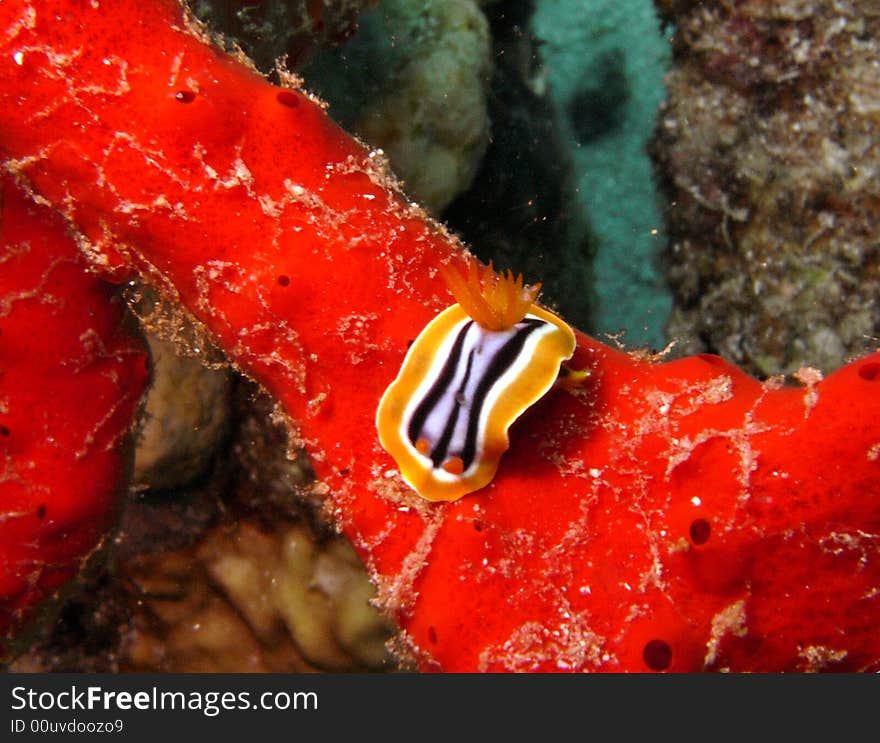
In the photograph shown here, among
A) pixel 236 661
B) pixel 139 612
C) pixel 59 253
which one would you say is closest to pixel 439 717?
pixel 59 253

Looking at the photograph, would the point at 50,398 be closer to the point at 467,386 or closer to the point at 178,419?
the point at 178,419

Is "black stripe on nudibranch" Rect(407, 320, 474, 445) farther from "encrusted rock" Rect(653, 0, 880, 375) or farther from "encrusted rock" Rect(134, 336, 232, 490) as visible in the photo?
"encrusted rock" Rect(653, 0, 880, 375)

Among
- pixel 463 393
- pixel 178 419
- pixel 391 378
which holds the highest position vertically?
pixel 463 393

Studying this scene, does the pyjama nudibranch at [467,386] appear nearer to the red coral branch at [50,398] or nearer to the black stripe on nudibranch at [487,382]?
the black stripe on nudibranch at [487,382]

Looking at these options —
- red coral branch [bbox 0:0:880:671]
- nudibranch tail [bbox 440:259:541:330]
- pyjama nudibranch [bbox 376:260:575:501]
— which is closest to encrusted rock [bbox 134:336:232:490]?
red coral branch [bbox 0:0:880:671]

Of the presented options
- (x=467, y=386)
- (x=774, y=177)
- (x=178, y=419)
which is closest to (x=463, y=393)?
(x=467, y=386)

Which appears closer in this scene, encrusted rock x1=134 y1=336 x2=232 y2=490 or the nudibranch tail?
the nudibranch tail

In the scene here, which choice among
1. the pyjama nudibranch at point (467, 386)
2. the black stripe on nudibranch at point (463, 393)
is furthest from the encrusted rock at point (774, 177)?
the black stripe on nudibranch at point (463, 393)

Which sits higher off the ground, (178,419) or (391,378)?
(391,378)
